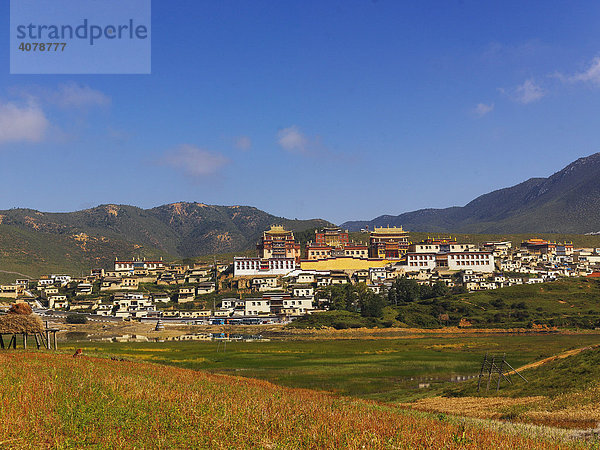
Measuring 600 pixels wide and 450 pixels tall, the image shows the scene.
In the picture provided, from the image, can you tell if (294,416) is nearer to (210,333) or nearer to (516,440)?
(516,440)

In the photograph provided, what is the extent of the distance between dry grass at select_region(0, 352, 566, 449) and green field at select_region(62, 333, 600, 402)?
19515 mm

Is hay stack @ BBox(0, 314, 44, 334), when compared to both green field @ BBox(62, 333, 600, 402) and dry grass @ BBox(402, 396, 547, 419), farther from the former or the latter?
dry grass @ BBox(402, 396, 547, 419)

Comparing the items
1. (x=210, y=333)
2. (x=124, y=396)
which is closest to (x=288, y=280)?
(x=210, y=333)

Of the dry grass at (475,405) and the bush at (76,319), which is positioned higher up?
the dry grass at (475,405)

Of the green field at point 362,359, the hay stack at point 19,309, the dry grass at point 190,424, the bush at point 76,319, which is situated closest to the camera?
the dry grass at point 190,424

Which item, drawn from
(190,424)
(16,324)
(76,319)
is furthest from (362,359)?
(76,319)

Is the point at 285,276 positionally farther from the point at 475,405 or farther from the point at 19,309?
the point at 475,405

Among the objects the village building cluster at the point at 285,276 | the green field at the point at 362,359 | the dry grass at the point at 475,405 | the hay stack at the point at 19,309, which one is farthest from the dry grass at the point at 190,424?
the village building cluster at the point at 285,276

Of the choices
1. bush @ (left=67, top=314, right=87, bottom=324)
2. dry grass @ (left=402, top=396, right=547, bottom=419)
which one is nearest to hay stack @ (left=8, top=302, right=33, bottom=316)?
dry grass @ (left=402, top=396, right=547, bottom=419)

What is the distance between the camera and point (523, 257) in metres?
156

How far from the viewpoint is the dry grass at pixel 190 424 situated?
40.8 feet

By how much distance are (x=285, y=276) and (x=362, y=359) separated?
8492 centimetres

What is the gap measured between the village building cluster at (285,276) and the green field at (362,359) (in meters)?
37.2

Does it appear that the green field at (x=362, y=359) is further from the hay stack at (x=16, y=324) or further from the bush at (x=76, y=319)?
the bush at (x=76, y=319)
